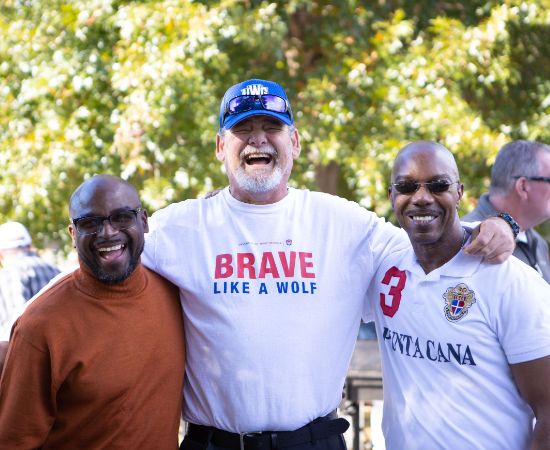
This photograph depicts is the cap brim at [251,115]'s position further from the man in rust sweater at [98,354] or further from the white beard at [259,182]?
the man in rust sweater at [98,354]

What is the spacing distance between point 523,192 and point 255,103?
5.95 feet

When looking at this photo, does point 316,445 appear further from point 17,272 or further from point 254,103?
point 17,272

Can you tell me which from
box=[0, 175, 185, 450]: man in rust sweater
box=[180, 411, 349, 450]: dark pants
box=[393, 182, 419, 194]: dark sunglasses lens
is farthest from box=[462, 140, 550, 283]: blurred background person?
box=[0, 175, 185, 450]: man in rust sweater

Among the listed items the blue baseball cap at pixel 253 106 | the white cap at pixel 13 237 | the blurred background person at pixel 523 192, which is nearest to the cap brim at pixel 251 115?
the blue baseball cap at pixel 253 106

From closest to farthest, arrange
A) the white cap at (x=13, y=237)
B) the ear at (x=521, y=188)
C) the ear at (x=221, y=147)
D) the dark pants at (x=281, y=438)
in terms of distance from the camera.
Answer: the dark pants at (x=281, y=438)
the ear at (x=221, y=147)
the ear at (x=521, y=188)
the white cap at (x=13, y=237)

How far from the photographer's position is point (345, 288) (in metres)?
3.46

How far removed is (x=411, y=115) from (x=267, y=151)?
157 inches

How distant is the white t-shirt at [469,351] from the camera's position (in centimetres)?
284

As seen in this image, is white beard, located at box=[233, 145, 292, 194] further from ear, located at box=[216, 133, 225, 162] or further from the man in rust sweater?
the man in rust sweater

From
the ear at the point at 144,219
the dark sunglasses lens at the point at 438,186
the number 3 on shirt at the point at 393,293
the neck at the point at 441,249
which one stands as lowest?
the number 3 on shirt at the point at 393,293

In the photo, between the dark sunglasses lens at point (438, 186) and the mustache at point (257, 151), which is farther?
the mustache at point (257, 151)

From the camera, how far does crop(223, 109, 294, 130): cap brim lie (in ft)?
11.6

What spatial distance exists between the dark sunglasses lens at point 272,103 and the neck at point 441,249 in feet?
2.71

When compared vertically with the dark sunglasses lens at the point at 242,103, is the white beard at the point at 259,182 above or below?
below
